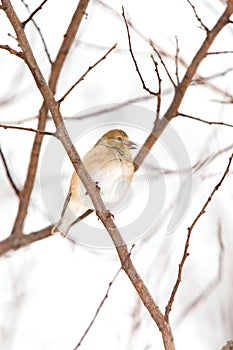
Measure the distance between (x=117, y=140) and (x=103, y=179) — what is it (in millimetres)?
570

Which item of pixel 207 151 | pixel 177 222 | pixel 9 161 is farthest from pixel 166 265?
pixel 9 161

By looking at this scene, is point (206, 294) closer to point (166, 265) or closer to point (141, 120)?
point (166, 265)

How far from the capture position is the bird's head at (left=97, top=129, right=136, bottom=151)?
4.06 m

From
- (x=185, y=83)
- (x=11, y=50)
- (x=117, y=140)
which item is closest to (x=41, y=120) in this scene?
(x=117, y=140)

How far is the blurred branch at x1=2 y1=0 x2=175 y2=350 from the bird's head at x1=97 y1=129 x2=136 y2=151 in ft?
5.06

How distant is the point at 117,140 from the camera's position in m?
4.14

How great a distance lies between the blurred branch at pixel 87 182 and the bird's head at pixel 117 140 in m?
1.54

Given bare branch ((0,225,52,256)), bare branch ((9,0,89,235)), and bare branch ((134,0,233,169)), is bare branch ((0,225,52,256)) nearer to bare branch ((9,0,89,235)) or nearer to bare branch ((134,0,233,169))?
bare branch ((9,0,89,235))

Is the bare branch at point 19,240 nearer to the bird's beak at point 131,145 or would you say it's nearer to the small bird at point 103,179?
the small bird at point 103,179

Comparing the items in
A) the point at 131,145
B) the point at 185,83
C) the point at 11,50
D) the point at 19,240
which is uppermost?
the point at 131,145

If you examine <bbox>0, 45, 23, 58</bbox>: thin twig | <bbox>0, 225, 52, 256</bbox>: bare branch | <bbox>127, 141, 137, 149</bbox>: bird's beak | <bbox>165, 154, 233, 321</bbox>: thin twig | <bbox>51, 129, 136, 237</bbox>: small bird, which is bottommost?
<bbox>165, 154, 233, 321</bbox>: thin twig

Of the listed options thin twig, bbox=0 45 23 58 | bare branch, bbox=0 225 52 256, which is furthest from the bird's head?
thin twig, bbox=0 45 23 58

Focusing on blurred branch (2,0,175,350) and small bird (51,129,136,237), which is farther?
small bird (51,129,136,237)

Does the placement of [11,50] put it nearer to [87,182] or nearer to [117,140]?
[87,182]
